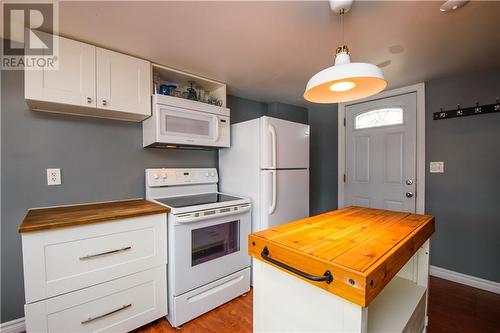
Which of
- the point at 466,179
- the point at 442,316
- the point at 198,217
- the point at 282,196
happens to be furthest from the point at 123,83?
the point at 466,179

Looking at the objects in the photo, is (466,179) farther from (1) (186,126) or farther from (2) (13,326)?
(2) (13,326)

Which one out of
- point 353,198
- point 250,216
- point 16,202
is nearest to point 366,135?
point 353,198

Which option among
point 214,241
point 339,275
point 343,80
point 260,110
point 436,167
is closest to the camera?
point 339,275

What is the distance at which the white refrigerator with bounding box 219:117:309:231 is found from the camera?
7.09 feet

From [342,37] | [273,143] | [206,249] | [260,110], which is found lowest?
[206,249]

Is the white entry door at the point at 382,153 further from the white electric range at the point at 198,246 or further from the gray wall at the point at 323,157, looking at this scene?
the white electric range at the point at 198,246

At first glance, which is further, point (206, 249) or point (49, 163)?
point (206, 249)

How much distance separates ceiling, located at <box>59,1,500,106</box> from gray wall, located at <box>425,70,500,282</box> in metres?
0.27

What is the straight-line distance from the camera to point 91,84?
1.61 metres

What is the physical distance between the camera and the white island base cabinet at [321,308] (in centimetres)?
84

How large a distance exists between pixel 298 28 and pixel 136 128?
1.65 metres

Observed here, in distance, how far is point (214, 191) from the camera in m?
2.59

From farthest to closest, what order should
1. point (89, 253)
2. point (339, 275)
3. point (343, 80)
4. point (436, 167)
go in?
1. point (436, 167)
2. point (89, 253)
3. point (343, 80)
4. point (339, 275)

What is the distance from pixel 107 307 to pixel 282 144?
195cm
